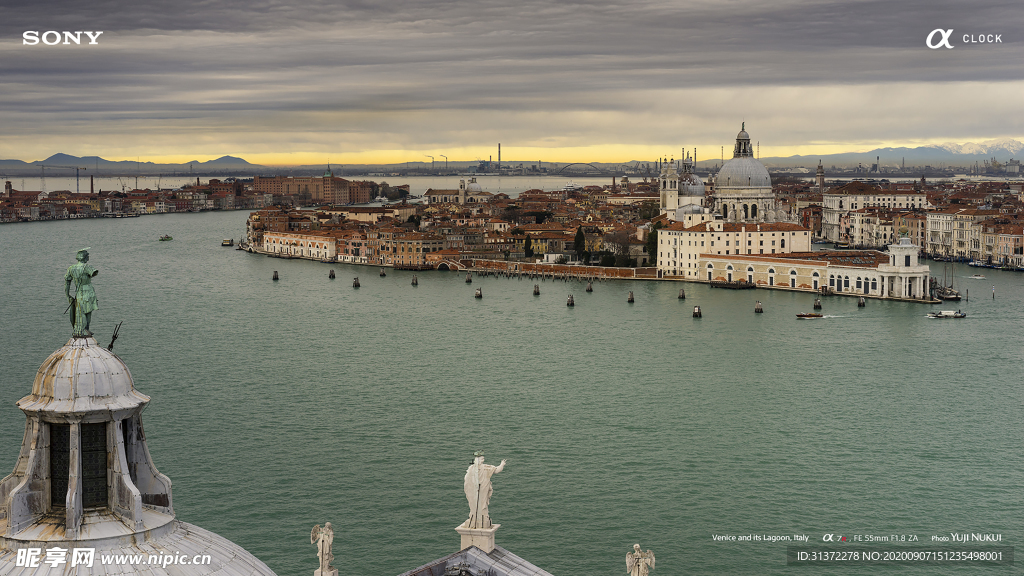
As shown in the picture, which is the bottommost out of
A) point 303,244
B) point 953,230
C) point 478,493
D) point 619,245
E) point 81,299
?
point 478,493

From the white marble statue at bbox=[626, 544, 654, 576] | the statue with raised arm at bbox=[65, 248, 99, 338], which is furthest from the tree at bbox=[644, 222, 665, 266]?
the statue with raised arm at bbox=[65, 248, 99, 338]

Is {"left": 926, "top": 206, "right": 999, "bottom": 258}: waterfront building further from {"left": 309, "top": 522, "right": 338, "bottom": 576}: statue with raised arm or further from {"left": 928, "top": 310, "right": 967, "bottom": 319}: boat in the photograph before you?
{"left": 309, "top": 522, "right": 338, "bottom": 576}: statue with raised arm

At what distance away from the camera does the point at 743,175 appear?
3219 centimetres

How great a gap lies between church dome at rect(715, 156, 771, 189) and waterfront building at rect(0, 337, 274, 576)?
31.1 metres

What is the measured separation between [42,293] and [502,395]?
12119 mm

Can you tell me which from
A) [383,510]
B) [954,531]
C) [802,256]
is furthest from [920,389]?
[802,256]

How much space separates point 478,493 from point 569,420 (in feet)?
22.5

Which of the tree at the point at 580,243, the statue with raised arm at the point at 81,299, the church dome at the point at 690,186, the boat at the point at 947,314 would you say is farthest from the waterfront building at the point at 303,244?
the statue with raised arm at the point at 81,299

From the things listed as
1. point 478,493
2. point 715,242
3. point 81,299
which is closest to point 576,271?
point 715,242

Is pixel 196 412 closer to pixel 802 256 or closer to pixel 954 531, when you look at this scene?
pixel 954 531

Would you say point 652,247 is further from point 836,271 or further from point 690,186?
point 690,186

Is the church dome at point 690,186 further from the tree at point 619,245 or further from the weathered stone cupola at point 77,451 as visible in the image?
the weathered stone cupola at point 77,451

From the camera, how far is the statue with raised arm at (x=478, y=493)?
118 inches

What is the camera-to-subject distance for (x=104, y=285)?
72.3ft
